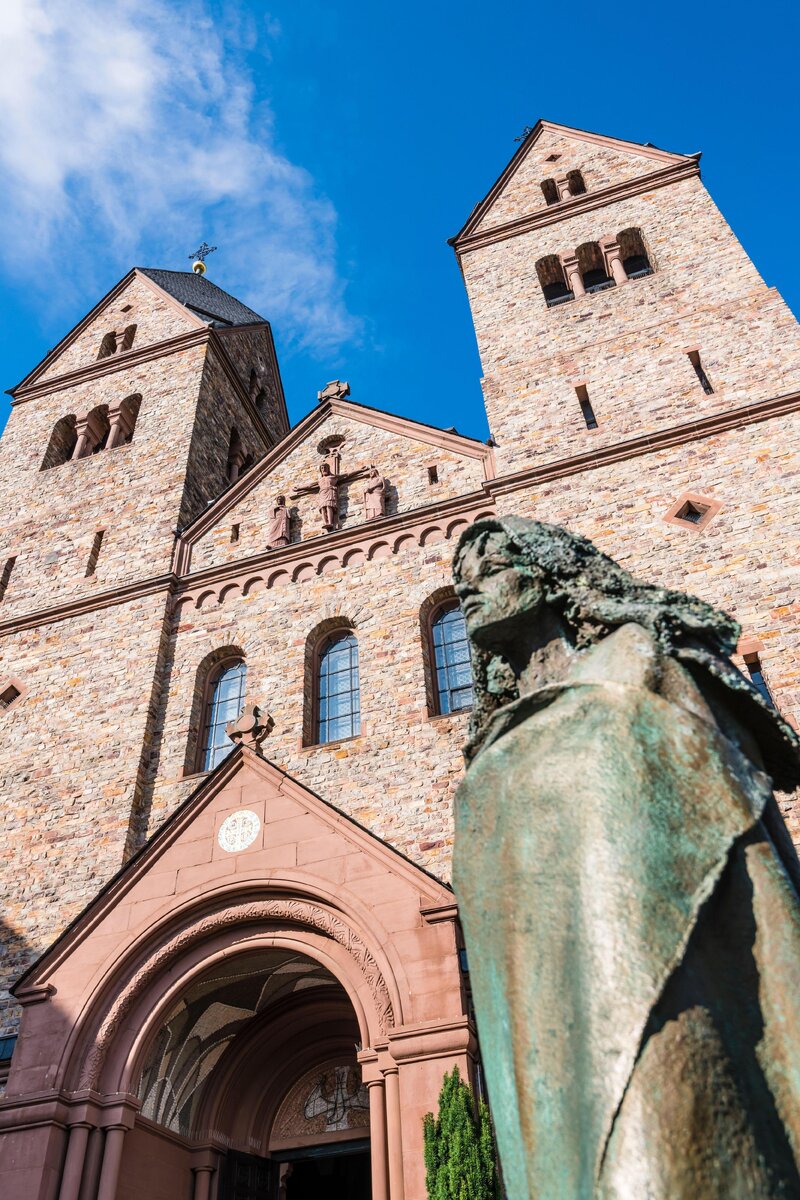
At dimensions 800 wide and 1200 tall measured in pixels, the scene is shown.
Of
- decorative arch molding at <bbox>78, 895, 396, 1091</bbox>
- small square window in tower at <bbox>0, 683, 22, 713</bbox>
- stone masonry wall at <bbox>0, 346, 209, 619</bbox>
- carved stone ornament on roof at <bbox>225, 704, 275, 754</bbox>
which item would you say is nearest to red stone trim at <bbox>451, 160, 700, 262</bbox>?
stone masonry wall at <bbox>0, 346, 209, 619</bbox>

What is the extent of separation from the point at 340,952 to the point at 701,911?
265 inches

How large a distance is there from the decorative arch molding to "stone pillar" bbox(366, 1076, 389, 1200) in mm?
566

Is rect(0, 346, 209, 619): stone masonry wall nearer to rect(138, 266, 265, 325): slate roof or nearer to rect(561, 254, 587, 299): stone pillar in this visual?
rect(138, 266, 265, 325): slate roof

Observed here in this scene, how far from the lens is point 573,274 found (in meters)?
16.2

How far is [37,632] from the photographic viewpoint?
13.6 m

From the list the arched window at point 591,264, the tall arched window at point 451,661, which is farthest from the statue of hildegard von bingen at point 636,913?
the arched window at point 591,264

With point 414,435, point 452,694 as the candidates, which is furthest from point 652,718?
point 414,435

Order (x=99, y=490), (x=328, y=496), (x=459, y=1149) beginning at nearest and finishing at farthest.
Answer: (x=459, y=1149)
(x=328, y=496)
(x=99, y=490)

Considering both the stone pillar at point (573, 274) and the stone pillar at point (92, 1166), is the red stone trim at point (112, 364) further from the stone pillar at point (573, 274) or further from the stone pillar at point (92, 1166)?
the stone pillar at point (92, 1166)

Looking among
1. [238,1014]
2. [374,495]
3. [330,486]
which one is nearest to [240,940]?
[238,1014]

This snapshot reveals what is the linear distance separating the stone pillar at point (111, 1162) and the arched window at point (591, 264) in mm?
14092

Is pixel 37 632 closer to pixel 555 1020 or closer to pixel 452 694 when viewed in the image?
pixel 452 694

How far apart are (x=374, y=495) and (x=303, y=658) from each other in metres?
2.79

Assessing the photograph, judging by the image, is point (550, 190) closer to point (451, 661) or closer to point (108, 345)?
point (108, 345)
